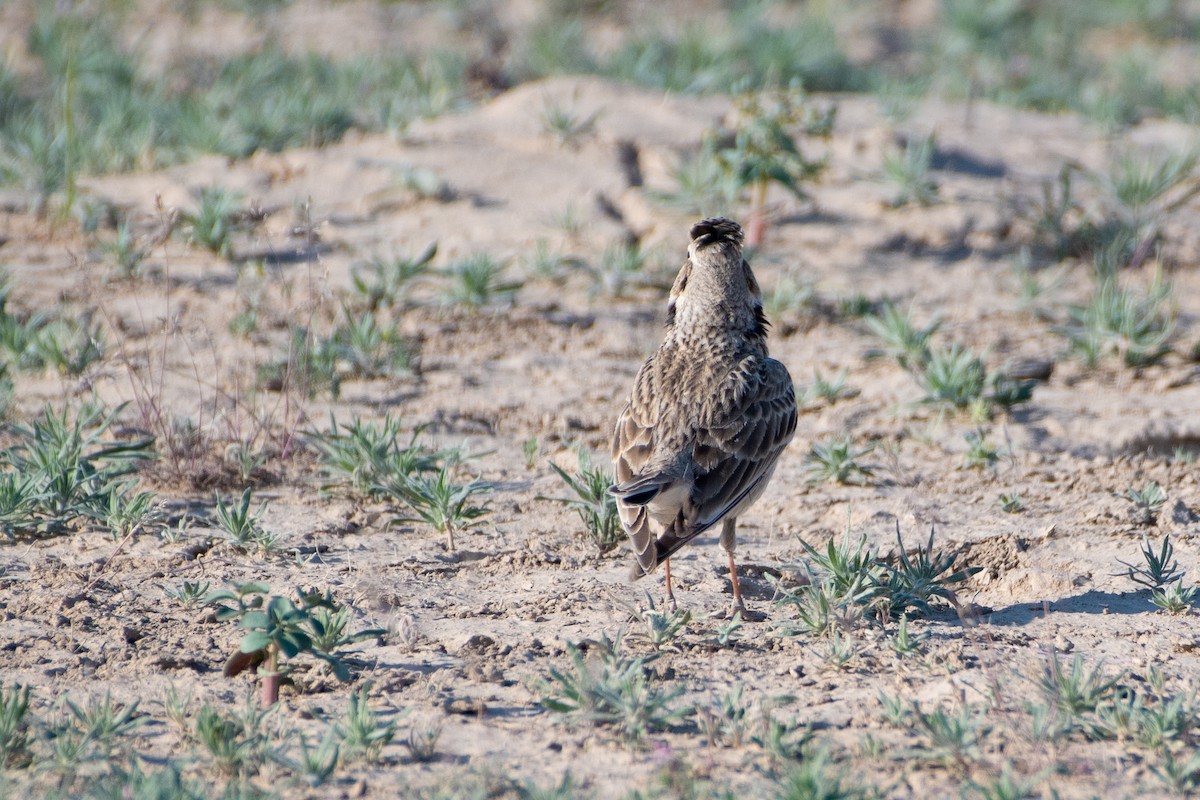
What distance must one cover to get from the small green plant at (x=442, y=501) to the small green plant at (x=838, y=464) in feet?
4.82

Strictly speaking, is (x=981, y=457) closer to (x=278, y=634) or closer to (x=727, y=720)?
(x=727, y=720)

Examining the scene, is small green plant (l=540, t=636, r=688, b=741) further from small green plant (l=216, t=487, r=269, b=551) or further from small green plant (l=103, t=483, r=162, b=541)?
small green plant (l=103, t=483, r=162, b=541)

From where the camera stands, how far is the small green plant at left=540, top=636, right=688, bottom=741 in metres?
3.90

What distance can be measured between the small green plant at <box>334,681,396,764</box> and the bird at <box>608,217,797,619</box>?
105cm

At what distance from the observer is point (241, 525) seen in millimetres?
5086

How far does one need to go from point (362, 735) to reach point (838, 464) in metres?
2.78

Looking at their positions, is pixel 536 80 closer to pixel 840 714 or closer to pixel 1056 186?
pixel 1056 186

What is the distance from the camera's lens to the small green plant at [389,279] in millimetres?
7434

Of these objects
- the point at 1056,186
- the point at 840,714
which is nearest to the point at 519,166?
the point at 1056,186

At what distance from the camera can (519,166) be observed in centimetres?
866

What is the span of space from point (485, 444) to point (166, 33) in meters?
7.61

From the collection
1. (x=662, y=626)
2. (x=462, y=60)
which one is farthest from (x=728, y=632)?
(x=462, y=60)

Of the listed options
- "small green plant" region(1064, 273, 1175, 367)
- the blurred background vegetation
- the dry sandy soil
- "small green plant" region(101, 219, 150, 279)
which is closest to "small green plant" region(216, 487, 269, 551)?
the dry sandy soil

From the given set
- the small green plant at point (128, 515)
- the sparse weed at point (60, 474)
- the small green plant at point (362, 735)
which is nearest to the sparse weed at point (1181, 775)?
the small green plant at point (362, 735)
